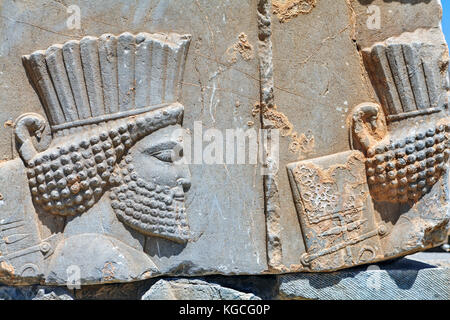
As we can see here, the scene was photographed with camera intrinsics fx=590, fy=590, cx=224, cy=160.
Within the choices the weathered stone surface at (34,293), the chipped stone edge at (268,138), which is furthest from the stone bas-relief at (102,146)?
the chipped stone edge at (268,138)

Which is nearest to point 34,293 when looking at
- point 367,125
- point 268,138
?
point 268,138

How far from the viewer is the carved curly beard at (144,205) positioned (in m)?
2.84

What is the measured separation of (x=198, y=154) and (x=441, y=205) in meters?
1.24

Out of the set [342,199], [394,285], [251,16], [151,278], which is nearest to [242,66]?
[251,16]

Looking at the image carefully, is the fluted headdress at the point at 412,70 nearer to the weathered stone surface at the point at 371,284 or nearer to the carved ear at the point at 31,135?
the weathered stone surface at the point at 371,284

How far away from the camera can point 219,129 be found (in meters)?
2.89

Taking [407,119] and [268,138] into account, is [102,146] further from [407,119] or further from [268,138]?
[407,119]

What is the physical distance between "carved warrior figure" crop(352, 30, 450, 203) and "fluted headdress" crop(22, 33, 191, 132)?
98 centimetres

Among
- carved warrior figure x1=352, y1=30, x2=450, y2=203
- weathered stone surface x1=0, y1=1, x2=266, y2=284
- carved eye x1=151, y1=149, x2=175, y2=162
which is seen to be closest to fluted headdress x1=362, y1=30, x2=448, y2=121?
carved warrior figure x1=352, y1=30, x2=450, y2=203

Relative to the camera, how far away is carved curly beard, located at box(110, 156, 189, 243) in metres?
2.84

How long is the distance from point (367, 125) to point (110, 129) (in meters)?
1.26

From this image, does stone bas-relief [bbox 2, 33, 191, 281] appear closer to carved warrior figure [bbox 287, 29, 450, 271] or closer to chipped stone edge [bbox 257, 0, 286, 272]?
chipped stone edge [bbox 257, 0, 286, 272]

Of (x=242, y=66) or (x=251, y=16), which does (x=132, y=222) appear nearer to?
(x=242, y=66)

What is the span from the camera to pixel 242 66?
2887 mm
